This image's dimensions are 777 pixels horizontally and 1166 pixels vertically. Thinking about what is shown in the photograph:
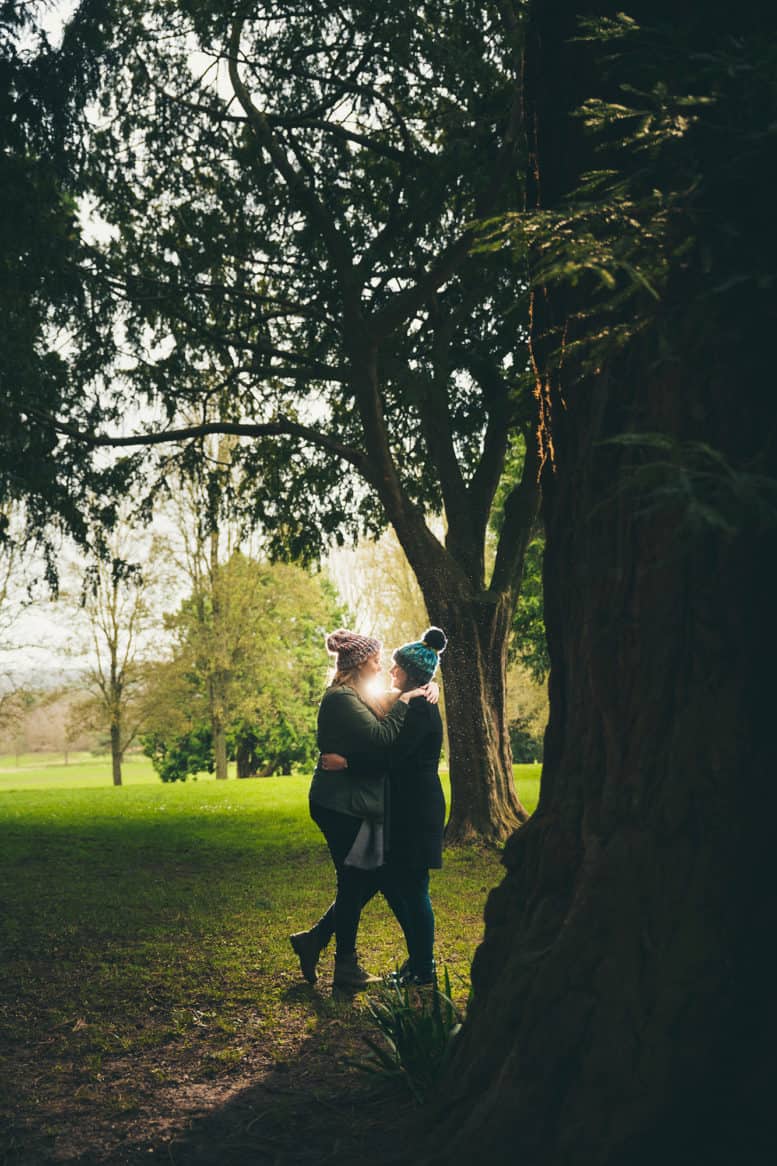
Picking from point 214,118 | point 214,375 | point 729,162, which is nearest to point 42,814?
point 214,375

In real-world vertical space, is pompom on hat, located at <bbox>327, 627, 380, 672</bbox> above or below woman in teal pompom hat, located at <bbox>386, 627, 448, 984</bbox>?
above

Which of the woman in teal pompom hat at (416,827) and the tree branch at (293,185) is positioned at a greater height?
the tree branch at (293,185)

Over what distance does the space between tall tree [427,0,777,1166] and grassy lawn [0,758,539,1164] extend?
141 cm

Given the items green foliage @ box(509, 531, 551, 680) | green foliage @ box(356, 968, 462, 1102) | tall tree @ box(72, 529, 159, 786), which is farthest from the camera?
tall tree @ box(72, 529, 159, 786)

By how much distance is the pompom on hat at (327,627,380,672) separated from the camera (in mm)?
5941

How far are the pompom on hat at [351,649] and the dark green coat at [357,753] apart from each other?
23cm

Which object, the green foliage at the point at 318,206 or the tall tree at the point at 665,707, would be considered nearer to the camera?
the tall tree at the point at 665,707

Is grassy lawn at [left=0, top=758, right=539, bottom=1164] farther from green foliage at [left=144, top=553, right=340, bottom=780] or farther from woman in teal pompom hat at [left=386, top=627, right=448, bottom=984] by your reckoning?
green foliage at [left=144, top=553, right=340, bottom=780]

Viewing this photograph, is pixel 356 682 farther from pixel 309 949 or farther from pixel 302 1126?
pixel 302 1126

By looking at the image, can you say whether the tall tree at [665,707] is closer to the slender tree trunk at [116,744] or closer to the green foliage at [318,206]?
the green foliage at [318,206]

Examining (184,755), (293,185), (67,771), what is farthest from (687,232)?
(67,771)

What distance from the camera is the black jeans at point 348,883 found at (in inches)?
226

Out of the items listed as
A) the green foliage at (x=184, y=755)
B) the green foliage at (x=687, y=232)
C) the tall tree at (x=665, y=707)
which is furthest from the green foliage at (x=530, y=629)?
the green foliage at (x=687, y=232)

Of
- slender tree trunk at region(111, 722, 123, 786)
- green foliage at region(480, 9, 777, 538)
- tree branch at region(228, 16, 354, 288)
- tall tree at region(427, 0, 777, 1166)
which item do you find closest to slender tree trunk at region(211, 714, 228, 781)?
slender tree trunk at region(111, 722, 123, 786)
